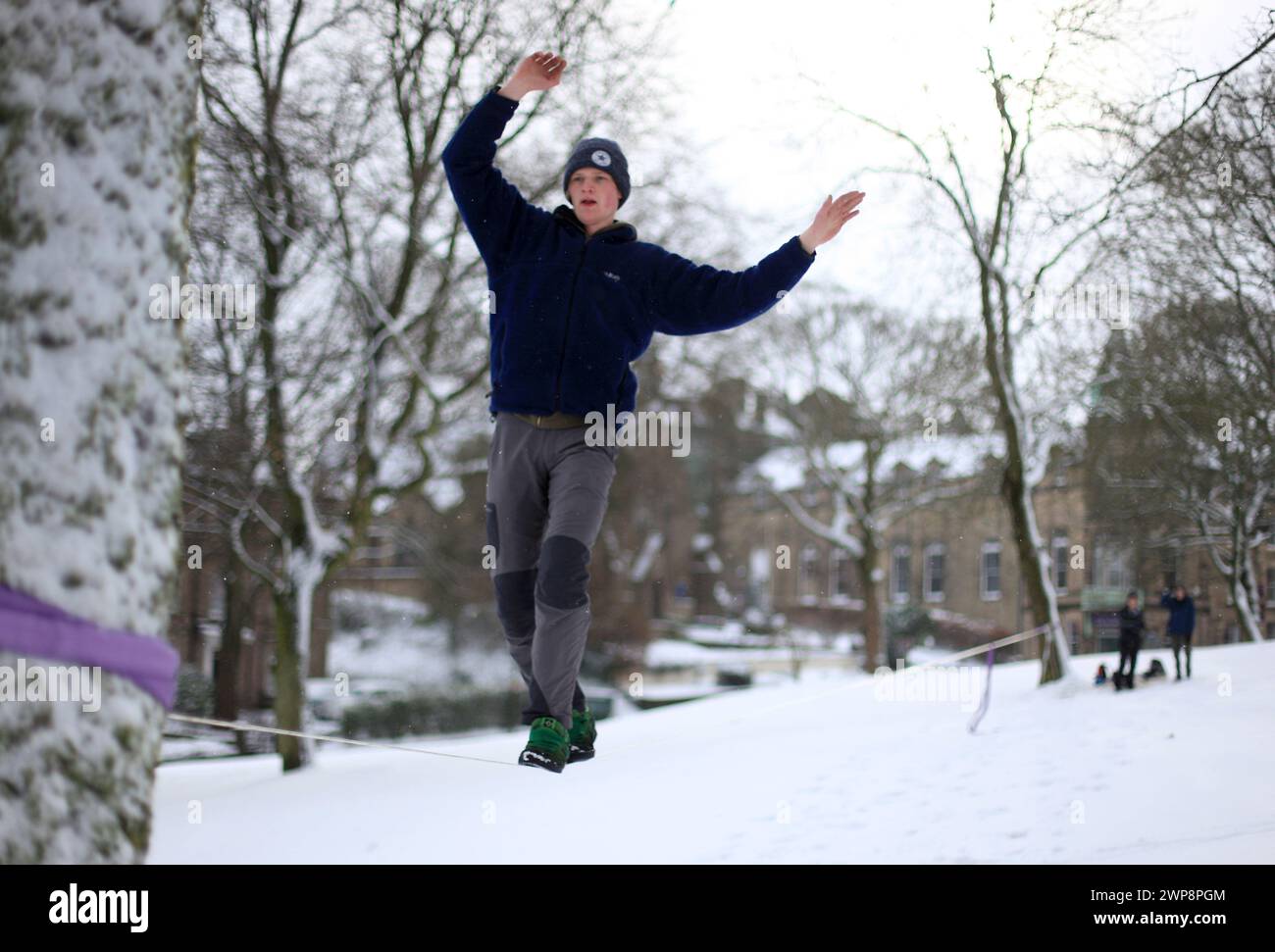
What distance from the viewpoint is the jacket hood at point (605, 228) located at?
295 centimetres

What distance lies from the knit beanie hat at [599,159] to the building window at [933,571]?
1167 cm

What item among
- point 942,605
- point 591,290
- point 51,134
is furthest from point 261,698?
point 51,134

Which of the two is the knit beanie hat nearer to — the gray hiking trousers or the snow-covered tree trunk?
the gray hiking trousers

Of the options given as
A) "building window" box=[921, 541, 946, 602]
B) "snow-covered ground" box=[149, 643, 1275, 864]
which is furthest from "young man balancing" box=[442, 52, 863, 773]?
"building window" box=[921, 541, 946, 602]

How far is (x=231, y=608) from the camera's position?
1487cm

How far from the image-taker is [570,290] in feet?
9.34

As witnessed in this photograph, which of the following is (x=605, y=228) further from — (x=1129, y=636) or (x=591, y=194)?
(x=1129, y=636)

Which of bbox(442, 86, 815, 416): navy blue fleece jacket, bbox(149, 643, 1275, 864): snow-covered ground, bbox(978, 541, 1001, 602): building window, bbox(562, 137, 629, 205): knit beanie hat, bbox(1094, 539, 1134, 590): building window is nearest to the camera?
bbox(442, 86, 815, 416): navy blue fleece jacket

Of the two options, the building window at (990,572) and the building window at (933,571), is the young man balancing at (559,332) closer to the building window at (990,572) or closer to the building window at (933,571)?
the building window at (990,572)

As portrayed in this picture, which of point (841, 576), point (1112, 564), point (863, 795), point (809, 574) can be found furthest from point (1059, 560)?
point (809, 574)

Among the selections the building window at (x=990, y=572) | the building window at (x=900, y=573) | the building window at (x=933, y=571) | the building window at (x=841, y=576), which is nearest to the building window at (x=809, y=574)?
the building window at (x=841, y=576)

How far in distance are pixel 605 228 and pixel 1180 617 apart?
411 centimetres

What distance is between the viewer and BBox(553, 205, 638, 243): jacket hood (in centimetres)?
295

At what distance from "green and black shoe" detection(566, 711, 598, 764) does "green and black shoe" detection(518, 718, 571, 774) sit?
246mm
